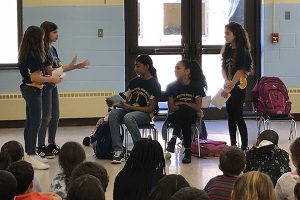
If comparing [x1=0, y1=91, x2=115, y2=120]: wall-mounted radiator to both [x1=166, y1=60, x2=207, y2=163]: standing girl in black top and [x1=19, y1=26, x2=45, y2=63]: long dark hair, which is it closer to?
[x1=166, y1=60, x2=207, y2=163]: standing girl in black top

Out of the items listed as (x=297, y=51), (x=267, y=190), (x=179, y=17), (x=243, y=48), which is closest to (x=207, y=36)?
(x=179, y=17)

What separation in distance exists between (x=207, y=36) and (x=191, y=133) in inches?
118

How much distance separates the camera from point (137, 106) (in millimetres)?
6562

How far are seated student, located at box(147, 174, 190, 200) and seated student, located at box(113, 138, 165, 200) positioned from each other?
2.39ft

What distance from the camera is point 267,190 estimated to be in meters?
2.75

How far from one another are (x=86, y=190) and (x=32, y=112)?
3.72 meters

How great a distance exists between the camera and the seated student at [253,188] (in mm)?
2717

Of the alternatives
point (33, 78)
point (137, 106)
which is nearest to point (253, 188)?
point (33, 78)

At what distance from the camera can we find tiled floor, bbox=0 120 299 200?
5785mm

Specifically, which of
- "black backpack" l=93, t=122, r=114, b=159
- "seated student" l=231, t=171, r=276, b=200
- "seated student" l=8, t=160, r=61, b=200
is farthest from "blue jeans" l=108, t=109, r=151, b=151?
"seated student" l=231, t=171, r=276, b=200

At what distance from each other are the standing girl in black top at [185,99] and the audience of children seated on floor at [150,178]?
2162 mm

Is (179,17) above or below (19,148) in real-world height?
above

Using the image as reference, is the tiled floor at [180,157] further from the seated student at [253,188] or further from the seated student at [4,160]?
the seated student at [253,188]

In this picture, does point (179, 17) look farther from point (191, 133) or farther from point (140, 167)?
point (140, 167)
